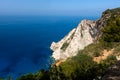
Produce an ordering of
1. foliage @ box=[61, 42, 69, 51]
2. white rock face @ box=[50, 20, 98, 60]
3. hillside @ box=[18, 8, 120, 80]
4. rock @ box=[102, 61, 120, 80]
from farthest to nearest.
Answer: foliage @ box=[61, 42, 69, 51] < white rock face @ box=[50, 20, 98, 60] < hillside @ box=[18, 8, 120, 80] < rock @ box=[102, 61, 120, 80]

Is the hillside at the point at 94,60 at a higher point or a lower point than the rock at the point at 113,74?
higher

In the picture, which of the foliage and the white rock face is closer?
the white rock face

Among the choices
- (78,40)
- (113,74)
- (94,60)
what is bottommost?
(113,74)

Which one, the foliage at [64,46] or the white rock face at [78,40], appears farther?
the foliage at [64,46]

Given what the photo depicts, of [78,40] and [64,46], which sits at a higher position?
[64,46]

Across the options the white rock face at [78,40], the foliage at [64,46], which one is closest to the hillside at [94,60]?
the white rock face at [78,40]

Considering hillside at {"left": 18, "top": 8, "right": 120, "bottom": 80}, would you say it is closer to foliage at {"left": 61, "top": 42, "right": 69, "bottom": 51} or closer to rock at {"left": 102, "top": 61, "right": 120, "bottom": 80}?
rock at {"left": 102, "top": 61, "right": 120, "bottom": 80}

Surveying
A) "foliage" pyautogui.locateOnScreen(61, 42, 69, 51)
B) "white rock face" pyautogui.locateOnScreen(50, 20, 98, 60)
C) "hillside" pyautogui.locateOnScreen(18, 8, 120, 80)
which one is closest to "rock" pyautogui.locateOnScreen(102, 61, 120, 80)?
"hillside" pyautogui.locateOnScreen(18, 8, 120, 80)

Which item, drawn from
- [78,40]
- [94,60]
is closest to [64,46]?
[78,40]

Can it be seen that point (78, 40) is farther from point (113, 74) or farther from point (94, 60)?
point (113, 74)

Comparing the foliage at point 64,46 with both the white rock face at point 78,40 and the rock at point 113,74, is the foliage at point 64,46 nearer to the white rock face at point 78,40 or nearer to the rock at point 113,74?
the white rock face at point 78,40

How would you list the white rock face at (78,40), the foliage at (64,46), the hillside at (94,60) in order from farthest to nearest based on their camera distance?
the foliage at (64,46) → the white rock face at (78,40) → the hillside at (94,60)

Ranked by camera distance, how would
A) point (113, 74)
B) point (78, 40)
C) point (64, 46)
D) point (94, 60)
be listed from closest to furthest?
1. point (113, 74)
2. point (94, 60)
3. point (78, 40)
4. point (64, 46)
